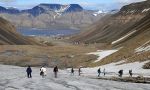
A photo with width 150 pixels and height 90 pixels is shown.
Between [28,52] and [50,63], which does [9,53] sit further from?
[50,63]

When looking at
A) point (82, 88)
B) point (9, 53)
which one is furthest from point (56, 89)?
point (9, 53)

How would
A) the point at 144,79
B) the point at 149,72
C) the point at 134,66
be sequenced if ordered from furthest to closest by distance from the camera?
the point at 134,66 → the point at 149,72 → the point at 144,79

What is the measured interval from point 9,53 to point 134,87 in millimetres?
101730

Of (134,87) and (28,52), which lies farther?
(28,52)

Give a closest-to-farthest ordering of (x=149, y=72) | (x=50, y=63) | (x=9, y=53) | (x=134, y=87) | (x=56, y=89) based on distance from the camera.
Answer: (x=56, y=89), (x=134, y=87), (x=149, y=72), (x=50, y=63), (x=9, y=53)

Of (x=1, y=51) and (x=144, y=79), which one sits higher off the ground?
(x=1, y=51)

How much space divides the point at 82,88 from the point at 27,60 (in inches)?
3478

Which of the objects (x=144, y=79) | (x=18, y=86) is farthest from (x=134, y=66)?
(x=18, y=86)

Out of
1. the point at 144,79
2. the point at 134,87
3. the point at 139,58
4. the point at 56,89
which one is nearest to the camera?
the point at 56,89

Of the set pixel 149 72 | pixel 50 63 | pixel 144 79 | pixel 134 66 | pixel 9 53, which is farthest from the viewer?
pixel 9 53

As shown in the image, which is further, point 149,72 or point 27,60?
point 27,60

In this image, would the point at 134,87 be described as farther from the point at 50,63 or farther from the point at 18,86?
the point at 50,63

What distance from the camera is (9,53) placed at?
5935 inches

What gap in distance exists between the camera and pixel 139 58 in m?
93.7
